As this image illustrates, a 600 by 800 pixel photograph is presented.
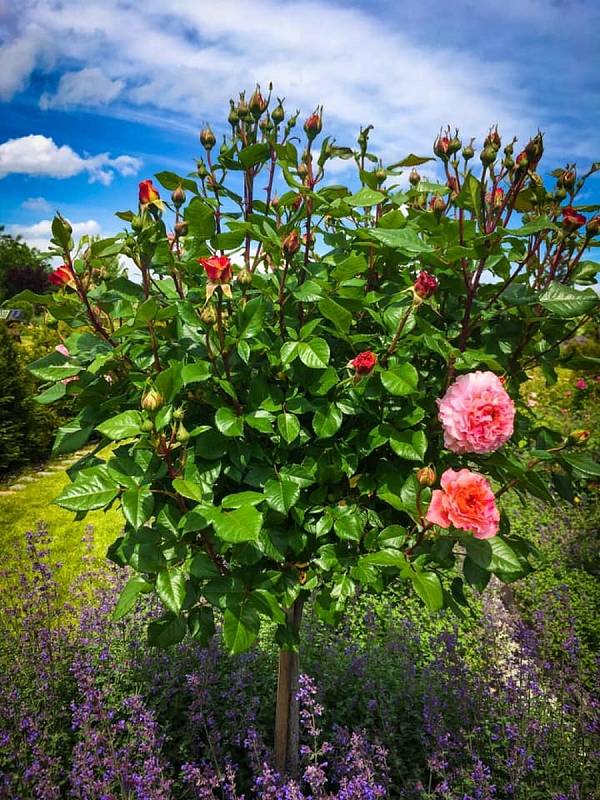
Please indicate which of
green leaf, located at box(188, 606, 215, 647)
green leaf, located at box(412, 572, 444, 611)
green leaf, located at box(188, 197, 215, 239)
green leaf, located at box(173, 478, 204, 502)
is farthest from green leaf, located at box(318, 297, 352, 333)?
green leaf, located at box(188, 606, 215, 647)

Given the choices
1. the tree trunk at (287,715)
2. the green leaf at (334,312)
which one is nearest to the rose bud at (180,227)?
the green leaf at (334,312)

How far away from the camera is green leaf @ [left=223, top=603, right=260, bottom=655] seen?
1.09m

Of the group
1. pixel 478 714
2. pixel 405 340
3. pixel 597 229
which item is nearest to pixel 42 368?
pixel 405 340

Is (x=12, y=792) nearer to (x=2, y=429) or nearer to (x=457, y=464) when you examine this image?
(x=457, y=464)

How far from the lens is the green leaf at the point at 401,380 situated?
1104 mm

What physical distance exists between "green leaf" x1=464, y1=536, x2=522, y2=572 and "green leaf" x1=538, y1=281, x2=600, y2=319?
0.49m

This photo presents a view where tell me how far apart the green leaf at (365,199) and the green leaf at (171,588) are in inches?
34.5

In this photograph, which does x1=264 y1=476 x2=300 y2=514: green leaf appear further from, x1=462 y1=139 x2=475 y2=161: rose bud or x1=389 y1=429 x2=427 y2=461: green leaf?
x1=462 y1=139 x2=475 y2=161: rose bud

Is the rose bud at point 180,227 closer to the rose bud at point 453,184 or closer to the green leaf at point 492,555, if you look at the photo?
the rose bud at point 453,184

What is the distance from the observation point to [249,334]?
116 cm

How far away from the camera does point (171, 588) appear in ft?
3.59

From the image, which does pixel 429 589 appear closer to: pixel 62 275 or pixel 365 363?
pixel 365 363

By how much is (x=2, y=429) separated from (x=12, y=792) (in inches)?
217

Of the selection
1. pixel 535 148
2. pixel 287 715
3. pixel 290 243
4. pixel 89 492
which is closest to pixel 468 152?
pixel 535 148
